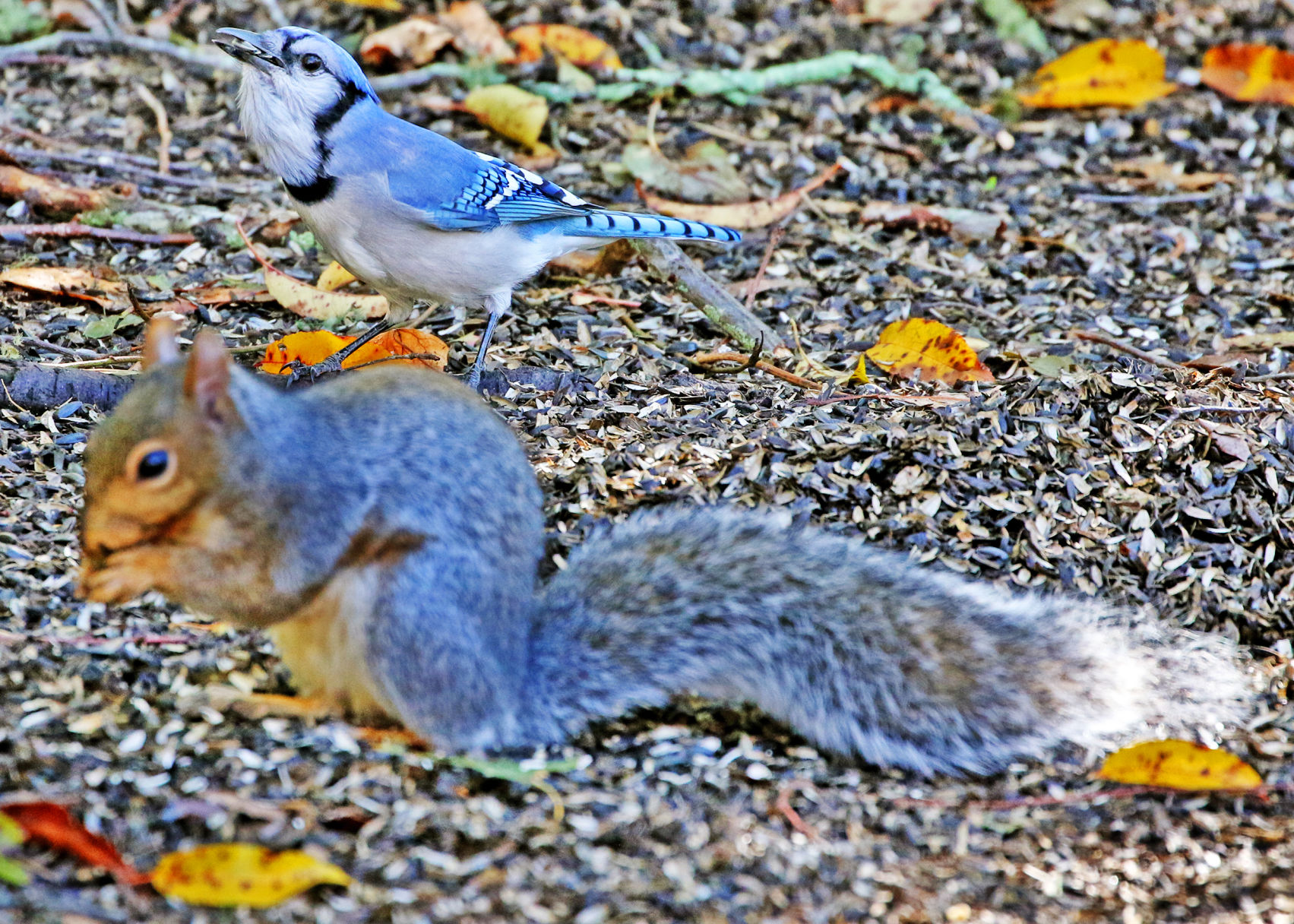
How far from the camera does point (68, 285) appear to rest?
5.35 m

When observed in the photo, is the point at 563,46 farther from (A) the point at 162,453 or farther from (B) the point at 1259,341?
(A) the point at 162,453

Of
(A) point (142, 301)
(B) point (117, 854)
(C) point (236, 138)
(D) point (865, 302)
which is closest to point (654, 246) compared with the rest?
(D) point (865, 302)

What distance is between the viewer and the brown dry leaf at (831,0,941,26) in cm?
783

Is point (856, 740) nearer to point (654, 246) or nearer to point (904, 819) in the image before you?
point (904, 819)

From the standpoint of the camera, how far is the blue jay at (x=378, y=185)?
4711 mm

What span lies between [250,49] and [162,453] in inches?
88.3

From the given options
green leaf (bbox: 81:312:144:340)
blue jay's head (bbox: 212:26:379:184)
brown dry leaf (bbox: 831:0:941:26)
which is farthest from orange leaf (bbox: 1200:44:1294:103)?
green leaf (bbox: 81:312:144:340)

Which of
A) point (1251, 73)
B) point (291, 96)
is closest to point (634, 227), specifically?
point (291, 96)

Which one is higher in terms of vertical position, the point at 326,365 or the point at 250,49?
the point at 250,49

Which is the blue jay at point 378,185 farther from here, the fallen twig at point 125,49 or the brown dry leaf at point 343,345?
the fallen twig at point 125,49

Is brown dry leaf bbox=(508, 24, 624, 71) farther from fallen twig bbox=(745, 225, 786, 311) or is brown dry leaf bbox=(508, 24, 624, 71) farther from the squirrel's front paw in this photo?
the squirrel's front paw

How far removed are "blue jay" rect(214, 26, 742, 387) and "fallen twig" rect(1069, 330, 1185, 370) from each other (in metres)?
1.57

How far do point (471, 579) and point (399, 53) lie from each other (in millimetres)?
4749

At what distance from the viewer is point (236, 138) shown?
6.75 m
